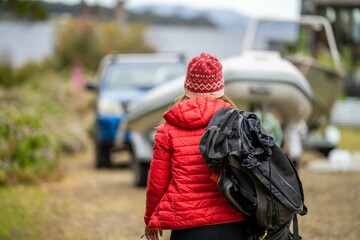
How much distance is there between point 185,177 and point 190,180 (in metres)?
0.03

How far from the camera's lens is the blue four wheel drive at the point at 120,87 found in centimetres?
1483

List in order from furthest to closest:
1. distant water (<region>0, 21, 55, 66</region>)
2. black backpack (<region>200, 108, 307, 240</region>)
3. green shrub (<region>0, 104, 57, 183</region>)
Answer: distant water (<region>0, 21, 55, 66</region>) < green shrub (<region>0, 104, 57, 183</region>) < black backpack (<region>200, 108, 307, 240</region>)

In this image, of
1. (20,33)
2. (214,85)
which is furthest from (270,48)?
(20,33)

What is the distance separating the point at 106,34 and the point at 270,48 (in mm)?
15388

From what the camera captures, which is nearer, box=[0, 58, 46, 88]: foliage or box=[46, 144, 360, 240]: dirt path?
box=[46, 144, 360, 240]: dirt path

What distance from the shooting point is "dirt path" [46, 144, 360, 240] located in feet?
28.5

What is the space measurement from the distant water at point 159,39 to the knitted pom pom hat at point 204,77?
1003 inches

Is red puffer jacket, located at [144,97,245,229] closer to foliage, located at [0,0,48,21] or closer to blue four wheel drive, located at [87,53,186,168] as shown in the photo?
foliage, located at [0,0,48,21]

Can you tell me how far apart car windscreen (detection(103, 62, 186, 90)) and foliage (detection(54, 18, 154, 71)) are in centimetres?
1167

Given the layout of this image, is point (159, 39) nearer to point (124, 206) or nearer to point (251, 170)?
point (124, 206)

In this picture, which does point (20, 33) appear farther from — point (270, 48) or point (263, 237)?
point (263, 237)

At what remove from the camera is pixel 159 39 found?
3309 centimetres

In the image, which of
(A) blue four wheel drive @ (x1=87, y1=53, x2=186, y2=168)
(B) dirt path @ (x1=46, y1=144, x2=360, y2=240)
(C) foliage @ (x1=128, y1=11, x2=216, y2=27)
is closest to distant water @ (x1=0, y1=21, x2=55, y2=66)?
(C) foliage @ (x1=128, y1=11, x2=216, y2=27)

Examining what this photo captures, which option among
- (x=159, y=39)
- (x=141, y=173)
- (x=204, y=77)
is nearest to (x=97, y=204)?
(x=141, y=173)
